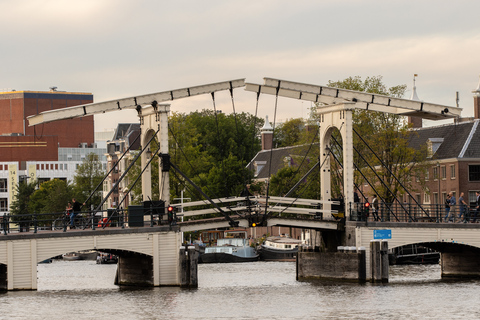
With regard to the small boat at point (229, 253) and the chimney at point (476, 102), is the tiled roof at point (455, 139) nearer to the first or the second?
the chimney at point (476, 102)

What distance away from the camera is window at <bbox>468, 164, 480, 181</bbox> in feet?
230

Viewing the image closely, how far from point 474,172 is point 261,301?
136 feet

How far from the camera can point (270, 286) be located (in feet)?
129

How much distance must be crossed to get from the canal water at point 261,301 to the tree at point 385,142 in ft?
69.2

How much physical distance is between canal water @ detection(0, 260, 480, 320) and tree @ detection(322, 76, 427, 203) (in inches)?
830

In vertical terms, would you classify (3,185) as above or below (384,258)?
above

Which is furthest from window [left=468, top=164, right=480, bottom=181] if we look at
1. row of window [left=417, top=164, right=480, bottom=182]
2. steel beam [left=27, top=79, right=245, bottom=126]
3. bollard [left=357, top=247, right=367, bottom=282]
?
steel beam [left=27, top=79, right=245, bottom=126]

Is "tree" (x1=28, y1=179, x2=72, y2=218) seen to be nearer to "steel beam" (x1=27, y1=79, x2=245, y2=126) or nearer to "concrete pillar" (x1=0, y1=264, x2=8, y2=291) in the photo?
"steel beam" (x1=27, y1=79, x2=245, y2=126)

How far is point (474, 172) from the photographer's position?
70125mm

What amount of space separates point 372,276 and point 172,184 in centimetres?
3274

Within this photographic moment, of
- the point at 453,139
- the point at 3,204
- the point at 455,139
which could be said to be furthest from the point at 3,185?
the point at 455,139

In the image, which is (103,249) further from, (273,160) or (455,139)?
(273,160)

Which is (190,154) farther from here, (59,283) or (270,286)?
(270,286)

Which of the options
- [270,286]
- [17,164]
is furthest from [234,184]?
[17,164]
